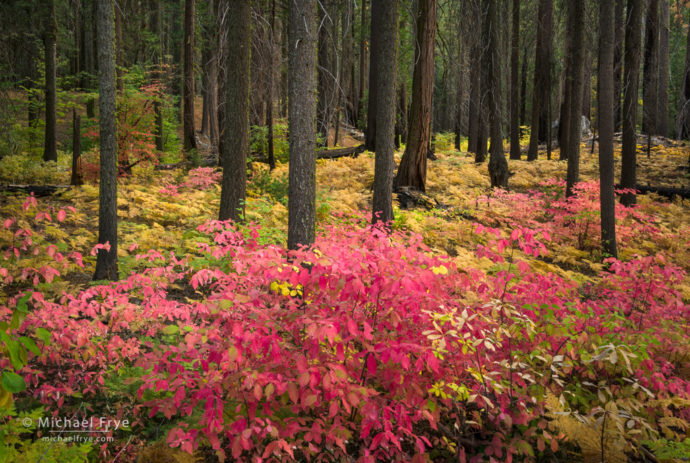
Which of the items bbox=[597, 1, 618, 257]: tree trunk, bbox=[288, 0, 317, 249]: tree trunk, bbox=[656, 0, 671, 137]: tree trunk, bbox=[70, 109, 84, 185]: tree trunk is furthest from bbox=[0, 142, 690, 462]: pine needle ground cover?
bbox=[656, 0, 671, 137]: tree trunk

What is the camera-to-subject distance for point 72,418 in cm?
328

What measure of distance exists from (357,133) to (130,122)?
15.0 meters

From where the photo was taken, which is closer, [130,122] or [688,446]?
[688,446]

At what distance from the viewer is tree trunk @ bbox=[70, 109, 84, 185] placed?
9.35 metres

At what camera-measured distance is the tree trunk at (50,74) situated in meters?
12.3

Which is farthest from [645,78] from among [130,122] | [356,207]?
[130,122]

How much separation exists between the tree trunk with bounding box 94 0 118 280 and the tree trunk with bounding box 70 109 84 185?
15.3ft

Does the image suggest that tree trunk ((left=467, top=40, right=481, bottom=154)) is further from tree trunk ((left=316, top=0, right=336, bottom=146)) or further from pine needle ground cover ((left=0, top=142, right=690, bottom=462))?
pine needle ground cover ((left=0, top=142, right=690, bottom=462))

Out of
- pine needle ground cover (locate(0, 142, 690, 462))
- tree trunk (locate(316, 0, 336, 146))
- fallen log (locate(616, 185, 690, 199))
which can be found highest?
tree trunk (locate(316, 0, 336, 146))

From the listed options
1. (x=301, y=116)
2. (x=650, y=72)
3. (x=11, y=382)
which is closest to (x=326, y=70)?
(x=301, y=116)

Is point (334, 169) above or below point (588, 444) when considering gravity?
above

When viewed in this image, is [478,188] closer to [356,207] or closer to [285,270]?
[356,207]

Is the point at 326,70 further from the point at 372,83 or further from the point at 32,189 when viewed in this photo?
the point at 372,83

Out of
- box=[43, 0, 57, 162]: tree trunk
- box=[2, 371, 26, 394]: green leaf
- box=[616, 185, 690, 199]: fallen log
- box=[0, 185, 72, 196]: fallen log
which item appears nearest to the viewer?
box=[2, 371, 26, 394]: green leaf
